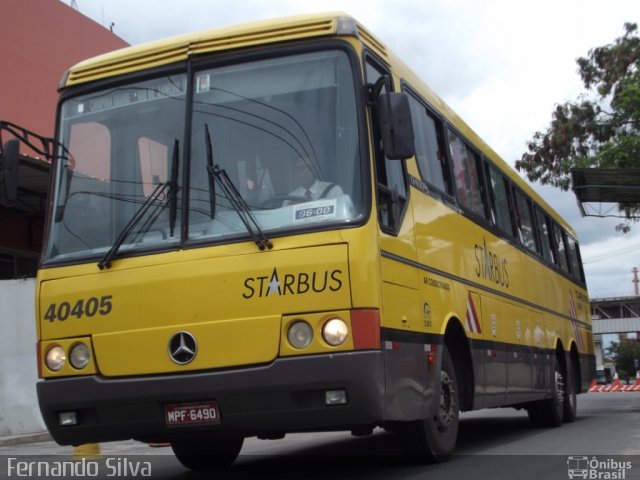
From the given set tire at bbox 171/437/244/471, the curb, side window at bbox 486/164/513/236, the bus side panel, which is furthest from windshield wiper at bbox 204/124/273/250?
the curb

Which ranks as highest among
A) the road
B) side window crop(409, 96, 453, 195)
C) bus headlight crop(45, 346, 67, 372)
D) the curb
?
side window crop(409, 96, 453, 195)

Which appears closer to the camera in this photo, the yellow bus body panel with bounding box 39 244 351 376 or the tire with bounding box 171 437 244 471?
the yellow bus body panel with bounding box 39 244 351 376

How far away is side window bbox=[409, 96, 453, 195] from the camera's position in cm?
823

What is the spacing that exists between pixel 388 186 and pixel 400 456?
3.04 m

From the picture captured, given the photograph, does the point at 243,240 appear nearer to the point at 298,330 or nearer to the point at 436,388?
the point at 298,330

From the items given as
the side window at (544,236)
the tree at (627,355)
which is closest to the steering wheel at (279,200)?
the side window at (544,236)

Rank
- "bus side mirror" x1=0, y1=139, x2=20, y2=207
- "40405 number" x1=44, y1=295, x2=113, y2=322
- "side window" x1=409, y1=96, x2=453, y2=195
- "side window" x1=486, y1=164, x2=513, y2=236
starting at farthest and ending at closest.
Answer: "side window" x1=486, y1=164, x2=513, y2=236 → "side window" x1=409, y1=96, x2=453, y2=195 → "bus side mirror" x1=0, y1=139, x2=20, y2=207 → "40405 number" x1=44, y1=295, x2=113, y2=322

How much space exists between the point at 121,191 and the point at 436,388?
117 inches

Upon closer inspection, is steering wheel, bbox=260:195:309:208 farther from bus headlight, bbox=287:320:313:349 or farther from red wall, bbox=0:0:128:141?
red wall, bbox=0:0:128:141

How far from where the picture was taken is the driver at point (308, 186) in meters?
6.39

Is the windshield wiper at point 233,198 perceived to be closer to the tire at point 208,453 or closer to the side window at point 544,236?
the tire at point 208,453

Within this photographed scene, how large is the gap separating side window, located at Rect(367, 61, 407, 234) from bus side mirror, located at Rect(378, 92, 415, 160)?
17cm

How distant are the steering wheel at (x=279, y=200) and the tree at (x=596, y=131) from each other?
17.7 metres

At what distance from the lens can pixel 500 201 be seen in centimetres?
1152
